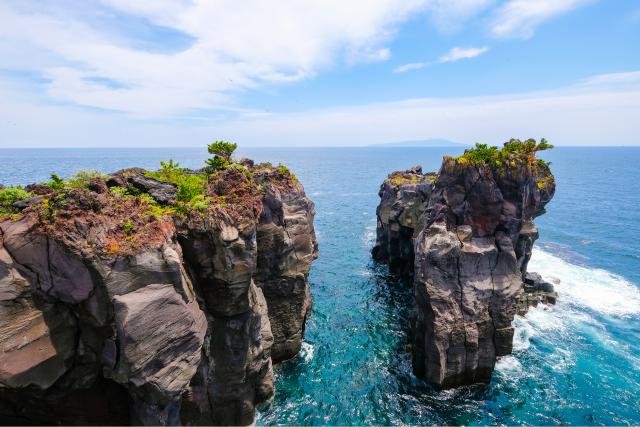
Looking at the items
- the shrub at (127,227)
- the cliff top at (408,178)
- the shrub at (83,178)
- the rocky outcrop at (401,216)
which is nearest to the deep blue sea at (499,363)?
the rocky outcrop at (401,216)

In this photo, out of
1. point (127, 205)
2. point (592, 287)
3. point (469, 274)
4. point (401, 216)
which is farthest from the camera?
point (592, 287)

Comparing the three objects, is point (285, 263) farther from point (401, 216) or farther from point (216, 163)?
point (401, 216)

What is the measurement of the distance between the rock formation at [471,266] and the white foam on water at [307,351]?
11147 mm

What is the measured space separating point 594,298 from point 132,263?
63352 mm

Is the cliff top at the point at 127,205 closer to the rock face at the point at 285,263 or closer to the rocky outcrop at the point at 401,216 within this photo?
the rock face at the point at 285,263

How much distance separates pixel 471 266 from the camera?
36156mm

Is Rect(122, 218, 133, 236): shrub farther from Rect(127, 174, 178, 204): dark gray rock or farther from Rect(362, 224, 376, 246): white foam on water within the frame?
Rect(362, 224, 376, 246): white foam on water

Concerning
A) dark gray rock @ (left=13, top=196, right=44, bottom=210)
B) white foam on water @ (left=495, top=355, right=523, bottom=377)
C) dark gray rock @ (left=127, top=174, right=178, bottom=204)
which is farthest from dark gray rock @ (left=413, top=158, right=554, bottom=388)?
dark gray rock @ (left=13, top=196, right=44, bottom=210)

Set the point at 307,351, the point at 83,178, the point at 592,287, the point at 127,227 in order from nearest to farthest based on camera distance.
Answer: the point at 127,227, the point at 83,178, the point at 307,351, the point at 592,287

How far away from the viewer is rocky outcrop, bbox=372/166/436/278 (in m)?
55.8

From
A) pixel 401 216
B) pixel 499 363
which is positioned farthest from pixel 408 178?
pixel 499 363

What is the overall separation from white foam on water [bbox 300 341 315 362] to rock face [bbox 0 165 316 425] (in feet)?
52.2

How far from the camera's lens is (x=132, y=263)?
17.3 meters

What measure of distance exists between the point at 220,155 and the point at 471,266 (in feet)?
86.8
